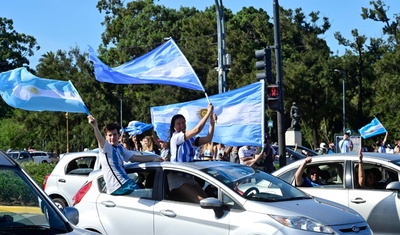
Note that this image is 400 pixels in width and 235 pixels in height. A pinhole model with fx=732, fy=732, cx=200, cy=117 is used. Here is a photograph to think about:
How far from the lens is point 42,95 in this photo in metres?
11.3

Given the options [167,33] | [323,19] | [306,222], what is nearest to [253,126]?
[306,222]

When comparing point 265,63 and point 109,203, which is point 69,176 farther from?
point 265,63

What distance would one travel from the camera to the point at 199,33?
64375mm

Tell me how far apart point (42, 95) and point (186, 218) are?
14.1ft

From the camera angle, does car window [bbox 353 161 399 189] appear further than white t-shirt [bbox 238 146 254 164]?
No

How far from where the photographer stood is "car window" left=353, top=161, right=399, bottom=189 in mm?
9711

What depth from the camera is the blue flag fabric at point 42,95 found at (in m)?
11.2

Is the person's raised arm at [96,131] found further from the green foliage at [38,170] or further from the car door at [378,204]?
the green foliage at [38,170]

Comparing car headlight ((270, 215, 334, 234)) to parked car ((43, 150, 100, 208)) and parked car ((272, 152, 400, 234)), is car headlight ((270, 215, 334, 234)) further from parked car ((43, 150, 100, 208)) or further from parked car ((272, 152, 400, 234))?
parked car ((43, 150, 100, 208))

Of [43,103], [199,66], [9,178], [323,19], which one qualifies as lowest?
[9,178]

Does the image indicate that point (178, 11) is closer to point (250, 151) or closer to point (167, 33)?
point (167, 33)

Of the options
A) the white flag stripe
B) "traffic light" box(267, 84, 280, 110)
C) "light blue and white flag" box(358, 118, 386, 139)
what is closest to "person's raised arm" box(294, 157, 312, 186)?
the white flag stripe

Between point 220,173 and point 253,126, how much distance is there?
5386 millimetres

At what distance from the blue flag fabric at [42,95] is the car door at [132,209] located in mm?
2790
